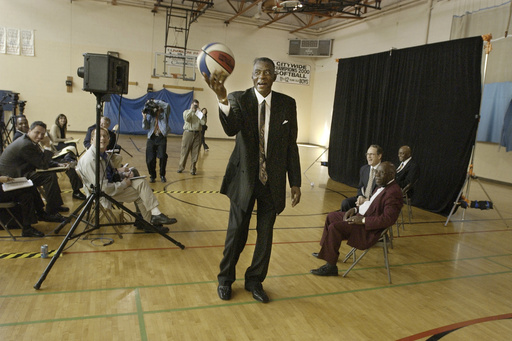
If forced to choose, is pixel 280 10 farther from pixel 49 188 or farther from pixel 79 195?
pixel 49 188

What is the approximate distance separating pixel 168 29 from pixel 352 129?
1032cm

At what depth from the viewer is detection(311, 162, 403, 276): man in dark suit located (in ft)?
12.4

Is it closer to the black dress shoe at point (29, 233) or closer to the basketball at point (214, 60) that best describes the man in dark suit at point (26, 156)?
the black dress shoe at point (29, 233)

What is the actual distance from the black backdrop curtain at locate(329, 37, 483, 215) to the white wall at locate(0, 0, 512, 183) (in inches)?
203

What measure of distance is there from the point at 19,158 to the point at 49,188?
0.64 meters

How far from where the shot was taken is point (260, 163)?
2.99 m

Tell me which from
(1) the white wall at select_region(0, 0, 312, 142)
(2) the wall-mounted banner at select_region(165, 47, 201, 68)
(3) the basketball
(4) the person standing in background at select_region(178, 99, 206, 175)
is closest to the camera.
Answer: (3) the basketball

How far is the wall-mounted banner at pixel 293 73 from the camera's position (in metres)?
19.1

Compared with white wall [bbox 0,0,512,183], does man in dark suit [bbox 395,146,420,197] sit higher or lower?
lower

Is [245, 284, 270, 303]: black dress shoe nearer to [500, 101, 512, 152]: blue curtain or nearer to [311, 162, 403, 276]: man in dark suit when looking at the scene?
[311, 162, 403, 276]: man in dark suit

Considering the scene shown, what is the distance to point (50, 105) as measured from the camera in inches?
623

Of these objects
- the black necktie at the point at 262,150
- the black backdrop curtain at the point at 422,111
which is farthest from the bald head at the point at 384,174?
the black backdrop curtain at the point at 422,111

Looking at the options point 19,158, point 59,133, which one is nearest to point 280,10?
point 59,133

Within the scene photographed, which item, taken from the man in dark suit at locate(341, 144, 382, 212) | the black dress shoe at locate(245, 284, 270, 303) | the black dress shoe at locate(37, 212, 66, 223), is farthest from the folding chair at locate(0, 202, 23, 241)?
the man in dark suit at locate(341, 144, 382, 212)
